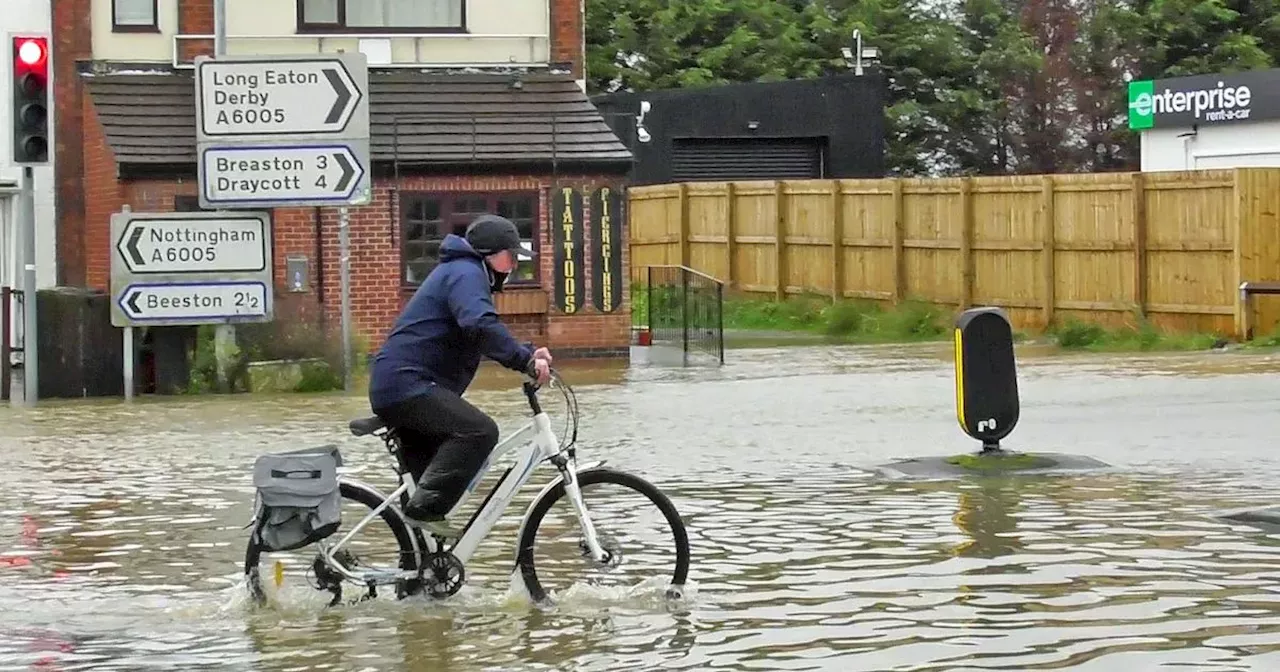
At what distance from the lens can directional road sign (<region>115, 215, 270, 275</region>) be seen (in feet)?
74.6

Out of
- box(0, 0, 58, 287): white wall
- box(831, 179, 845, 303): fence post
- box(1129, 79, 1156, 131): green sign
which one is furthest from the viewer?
box(1129, 79, 1156, 131): green sign

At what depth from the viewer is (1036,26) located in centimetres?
6156

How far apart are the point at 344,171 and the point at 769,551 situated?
12440 millimetres

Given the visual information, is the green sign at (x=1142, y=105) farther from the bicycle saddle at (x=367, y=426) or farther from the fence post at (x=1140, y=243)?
the bicycle saddle at (x=367, y=426)

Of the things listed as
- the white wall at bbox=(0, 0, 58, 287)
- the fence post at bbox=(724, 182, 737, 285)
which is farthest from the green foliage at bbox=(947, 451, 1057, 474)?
the fence post at bbox=(724, 182, 737, 285)

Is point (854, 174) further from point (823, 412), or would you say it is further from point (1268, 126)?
point (823, 412)

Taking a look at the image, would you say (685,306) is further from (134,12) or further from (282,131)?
(134,12)

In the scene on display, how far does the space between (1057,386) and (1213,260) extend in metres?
7.34

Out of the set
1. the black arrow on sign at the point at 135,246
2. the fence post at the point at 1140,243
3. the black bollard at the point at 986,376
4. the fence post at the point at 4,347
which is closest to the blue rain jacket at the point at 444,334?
the black bollard at the point at 986,376

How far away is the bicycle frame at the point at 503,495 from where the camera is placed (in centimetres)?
939

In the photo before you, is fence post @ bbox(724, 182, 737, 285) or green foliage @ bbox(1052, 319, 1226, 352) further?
fence post @ bbox(724, 182, 737, 285)

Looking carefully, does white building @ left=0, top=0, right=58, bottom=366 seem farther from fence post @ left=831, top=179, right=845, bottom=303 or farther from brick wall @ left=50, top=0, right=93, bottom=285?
fence post @ left=831, top=179, right=845, bottom=303

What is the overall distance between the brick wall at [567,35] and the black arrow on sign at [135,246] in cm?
776

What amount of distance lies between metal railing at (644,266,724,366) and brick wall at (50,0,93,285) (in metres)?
7.32
